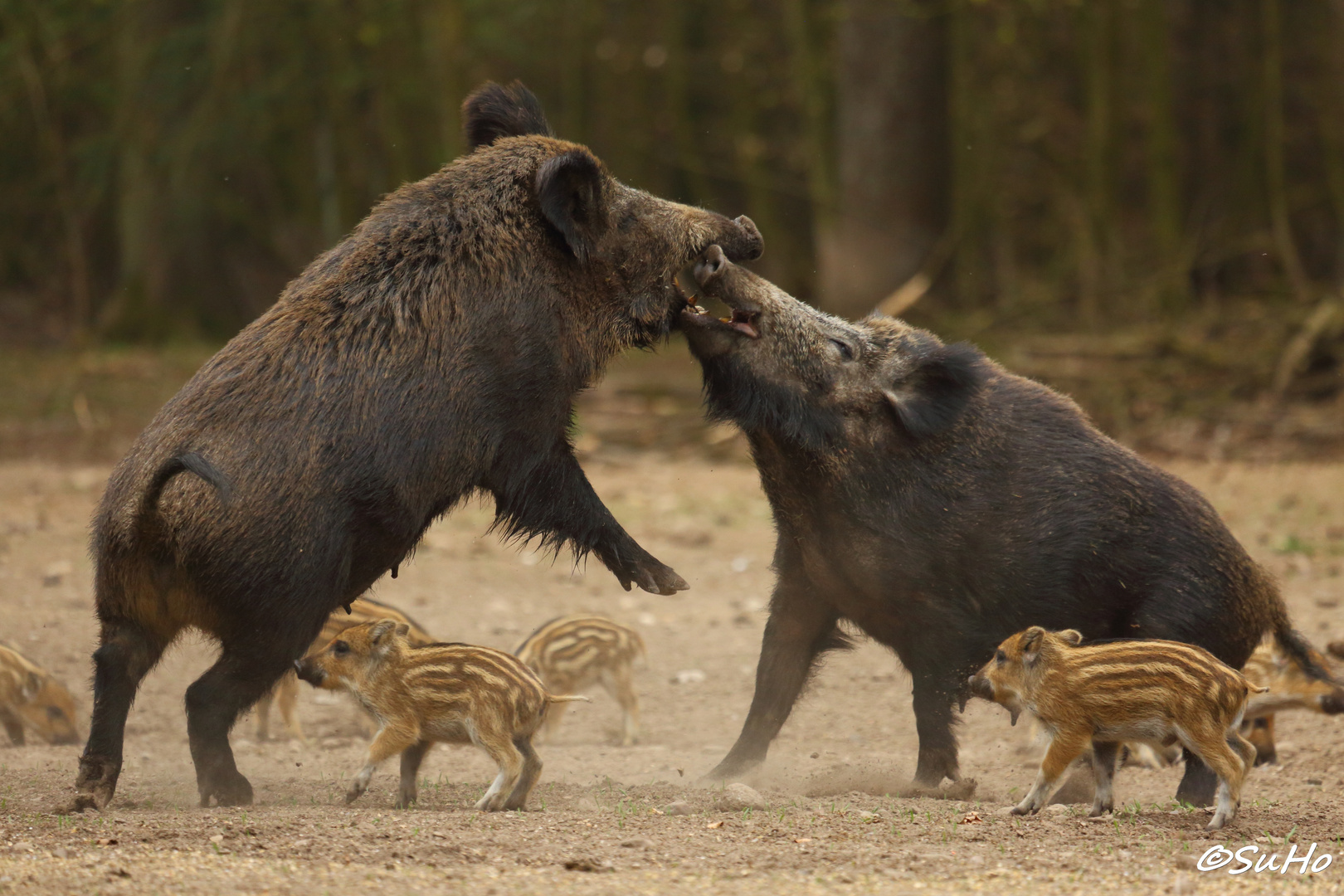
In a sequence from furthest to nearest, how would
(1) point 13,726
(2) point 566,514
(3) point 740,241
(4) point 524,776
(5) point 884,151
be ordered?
1. (5) point 884,151
2. (1) point 13,726
3. (3) point 740,241
4. (2) point 566,514
5. (4) point 524,776

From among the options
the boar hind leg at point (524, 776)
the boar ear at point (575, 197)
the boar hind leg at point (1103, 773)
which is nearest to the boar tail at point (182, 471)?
the boar hind leg at point (524, 776)

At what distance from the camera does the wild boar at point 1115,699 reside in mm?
4715

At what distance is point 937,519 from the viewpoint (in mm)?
5539

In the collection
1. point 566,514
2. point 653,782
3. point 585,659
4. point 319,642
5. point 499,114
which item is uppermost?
point 499,114

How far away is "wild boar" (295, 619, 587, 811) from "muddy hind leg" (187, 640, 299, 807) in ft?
0.62

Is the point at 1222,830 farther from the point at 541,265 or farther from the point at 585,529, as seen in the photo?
the point at 541,265

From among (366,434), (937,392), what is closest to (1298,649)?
(937,392)

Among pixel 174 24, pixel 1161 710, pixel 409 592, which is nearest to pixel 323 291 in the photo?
pixel 1161 710

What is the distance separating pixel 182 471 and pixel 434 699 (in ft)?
3.95

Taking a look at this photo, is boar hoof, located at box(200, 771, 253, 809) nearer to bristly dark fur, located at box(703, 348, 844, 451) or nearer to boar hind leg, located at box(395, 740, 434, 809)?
boar hind leg, located at box(395, 740, 434, 809)

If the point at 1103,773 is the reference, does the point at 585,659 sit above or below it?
below

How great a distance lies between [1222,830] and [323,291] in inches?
140

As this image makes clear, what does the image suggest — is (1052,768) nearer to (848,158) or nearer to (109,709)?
(109,709)

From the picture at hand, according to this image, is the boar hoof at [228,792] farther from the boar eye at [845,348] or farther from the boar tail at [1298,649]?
the boar tail at [1298,649]
